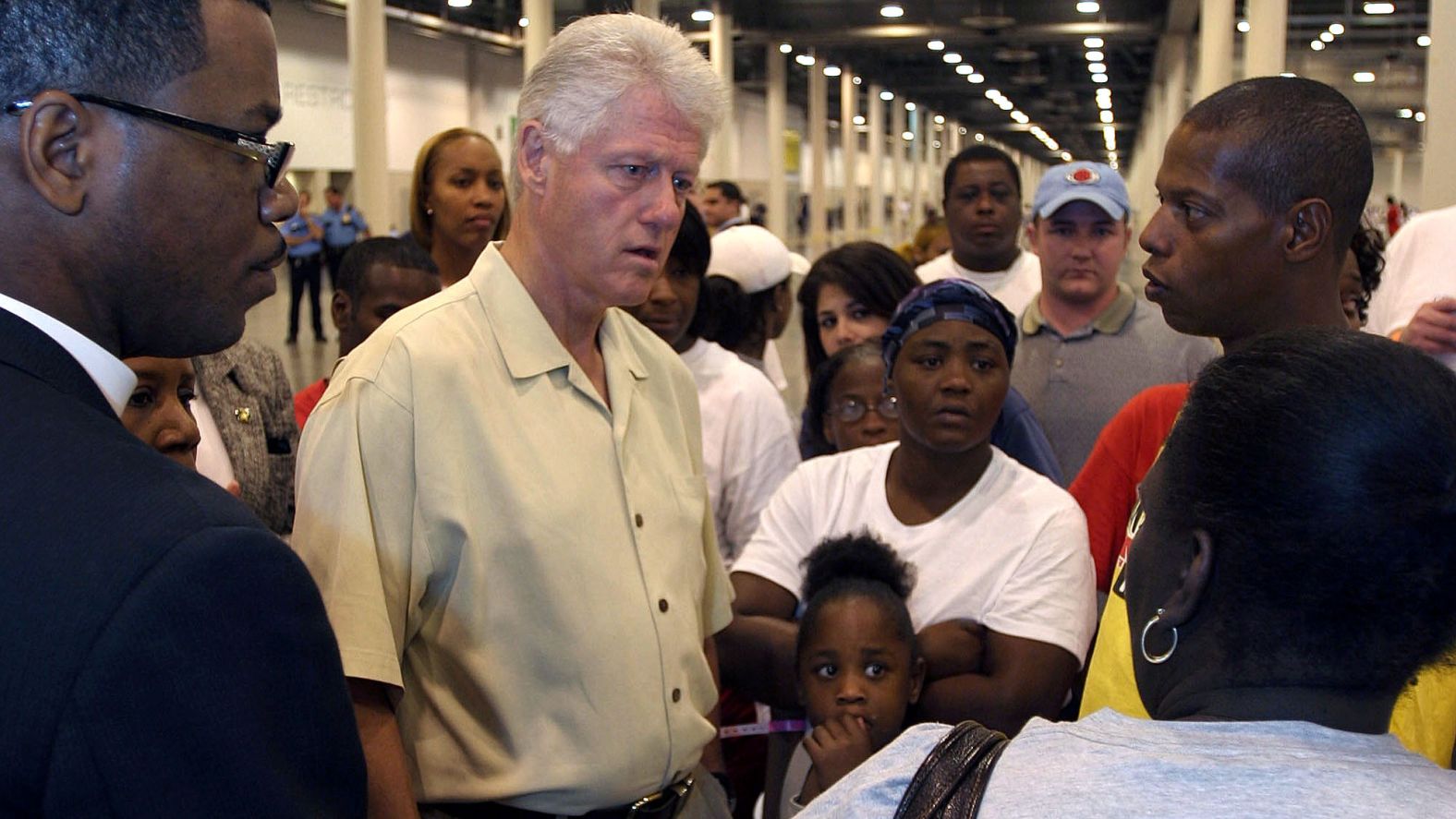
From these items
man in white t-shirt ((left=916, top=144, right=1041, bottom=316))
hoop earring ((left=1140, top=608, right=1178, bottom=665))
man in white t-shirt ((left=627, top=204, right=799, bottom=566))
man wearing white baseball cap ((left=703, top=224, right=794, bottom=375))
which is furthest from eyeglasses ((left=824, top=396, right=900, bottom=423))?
hoop earring ((left=1140, top=608, right=1178, bottom=665))

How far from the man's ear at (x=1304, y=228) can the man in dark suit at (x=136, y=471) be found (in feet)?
4.67

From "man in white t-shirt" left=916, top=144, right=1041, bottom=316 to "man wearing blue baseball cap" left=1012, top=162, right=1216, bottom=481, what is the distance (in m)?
0.65

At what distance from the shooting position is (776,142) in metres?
25.7

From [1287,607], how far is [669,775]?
1071 millimetres

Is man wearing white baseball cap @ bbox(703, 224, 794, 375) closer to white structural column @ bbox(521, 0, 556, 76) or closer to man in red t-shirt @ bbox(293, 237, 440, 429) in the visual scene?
man in red t-shirt @ bbox(293, 237, 440, 429)

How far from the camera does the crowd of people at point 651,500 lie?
101cm

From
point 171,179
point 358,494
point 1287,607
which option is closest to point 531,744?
point 358,494

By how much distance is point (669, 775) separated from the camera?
1945 millimetres

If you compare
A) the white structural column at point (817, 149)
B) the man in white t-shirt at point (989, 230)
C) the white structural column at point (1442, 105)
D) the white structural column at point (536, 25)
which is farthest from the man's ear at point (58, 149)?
the white structural column at point (817, 149)

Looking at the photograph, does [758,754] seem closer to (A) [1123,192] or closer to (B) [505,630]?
(B) [505,630]

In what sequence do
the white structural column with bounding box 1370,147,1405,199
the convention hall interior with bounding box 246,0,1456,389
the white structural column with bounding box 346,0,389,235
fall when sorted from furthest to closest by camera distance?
the white structural column with bounding box 1370,147,1405,199 < the convention hall interior with bounding box 246,0,1456,389 < the white structural column with bounding box 346,0,389,235

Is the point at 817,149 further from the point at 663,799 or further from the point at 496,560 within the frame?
the point at 496,560

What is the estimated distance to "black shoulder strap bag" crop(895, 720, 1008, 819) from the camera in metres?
1.07

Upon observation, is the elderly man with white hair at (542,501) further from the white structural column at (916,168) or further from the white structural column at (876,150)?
the white structural column at (916,168)
